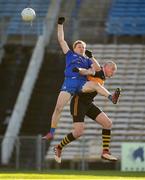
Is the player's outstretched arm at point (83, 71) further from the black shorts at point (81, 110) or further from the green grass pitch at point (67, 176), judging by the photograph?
the green grass pitch at point (67, 176)

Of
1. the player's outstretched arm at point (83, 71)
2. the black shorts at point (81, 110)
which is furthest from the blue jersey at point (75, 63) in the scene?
the black shorts at point (81, 110)

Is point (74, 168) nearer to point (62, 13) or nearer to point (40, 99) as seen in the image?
point (40, 99)

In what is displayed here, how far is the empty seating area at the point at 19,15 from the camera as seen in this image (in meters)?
32.6

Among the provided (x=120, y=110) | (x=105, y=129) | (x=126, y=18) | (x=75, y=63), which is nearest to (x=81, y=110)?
(x=105, y=129)

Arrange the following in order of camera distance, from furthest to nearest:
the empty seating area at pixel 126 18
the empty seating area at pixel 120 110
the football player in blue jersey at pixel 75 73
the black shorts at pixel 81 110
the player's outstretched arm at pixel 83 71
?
the empty seating area at pixel 126 18 → the empty seating area at pixel 120 110 → the football player in blue jersey at pixel 75 73 → the black shorts at pixel 81 110 → the player's outstretched arm at pixel 83 71

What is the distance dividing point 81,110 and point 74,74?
79 cm

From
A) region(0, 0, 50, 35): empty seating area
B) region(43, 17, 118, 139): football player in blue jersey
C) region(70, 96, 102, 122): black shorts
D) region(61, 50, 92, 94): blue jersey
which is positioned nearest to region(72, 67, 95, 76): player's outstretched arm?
region(43, 17, 118, 139): football player in blue jersey

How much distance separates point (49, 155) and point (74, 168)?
0.89 meters

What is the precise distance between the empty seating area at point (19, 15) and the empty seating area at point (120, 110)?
7.10 ft

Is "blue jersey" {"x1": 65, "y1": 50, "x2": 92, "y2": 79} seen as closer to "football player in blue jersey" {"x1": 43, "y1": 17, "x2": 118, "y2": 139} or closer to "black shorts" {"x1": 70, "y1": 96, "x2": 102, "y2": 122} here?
"football player in blue jersey" {"x1": 43, "y1": 17, "x2": 118, "y2": 139}

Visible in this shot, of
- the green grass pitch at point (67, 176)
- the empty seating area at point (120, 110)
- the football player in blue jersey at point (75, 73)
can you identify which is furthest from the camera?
the empty seating area at point (120, 110)

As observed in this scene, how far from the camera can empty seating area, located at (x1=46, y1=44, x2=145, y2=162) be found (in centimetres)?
2802

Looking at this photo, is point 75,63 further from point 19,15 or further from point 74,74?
point 19,15

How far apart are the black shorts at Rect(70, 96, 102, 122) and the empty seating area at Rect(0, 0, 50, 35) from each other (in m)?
15.1
